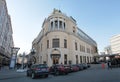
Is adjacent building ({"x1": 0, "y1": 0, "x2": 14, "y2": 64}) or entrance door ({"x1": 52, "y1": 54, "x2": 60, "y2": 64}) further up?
adjacent building ({"x1": 0, "y1": 0, "x2": 14, "y2": 64})

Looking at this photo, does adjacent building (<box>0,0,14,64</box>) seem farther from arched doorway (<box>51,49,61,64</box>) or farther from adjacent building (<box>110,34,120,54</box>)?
adjacent building (<box>110,34,120,54</box>)

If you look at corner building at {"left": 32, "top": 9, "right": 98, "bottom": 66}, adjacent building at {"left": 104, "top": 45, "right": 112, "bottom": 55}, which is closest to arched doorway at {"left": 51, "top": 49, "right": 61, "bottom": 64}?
corner building at {"left": 32, "top": 9, "right": 98, "bottom": 66}

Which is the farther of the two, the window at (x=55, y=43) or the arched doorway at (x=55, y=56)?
the window at (x=55, y=43)

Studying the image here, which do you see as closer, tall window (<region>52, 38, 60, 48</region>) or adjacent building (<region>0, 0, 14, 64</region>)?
tall window (<region>52, 38, 60, 48</region>)

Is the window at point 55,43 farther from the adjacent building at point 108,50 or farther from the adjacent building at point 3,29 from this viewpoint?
the adjacent building at point 108,50

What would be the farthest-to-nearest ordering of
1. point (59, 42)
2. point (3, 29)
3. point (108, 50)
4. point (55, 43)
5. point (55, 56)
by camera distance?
point (108, 50), point (3, 29), point (55, 43), point (59, 42), point (55, 56)

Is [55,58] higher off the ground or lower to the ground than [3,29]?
lower

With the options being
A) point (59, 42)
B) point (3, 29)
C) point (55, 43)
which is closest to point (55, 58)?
point (55, 43)

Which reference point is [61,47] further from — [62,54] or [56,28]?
[56,28]

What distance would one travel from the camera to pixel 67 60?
38.1 m

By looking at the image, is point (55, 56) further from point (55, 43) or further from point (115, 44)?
point (115, 44)

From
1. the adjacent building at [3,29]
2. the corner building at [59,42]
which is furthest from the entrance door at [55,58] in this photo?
the adjacent building at [3,29]

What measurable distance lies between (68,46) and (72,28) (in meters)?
7.13

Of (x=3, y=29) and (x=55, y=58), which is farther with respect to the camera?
(x=3, y=29)
